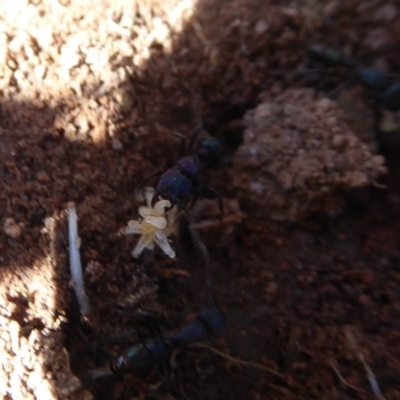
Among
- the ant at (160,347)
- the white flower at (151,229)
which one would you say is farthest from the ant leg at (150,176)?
the ant at (160,347)

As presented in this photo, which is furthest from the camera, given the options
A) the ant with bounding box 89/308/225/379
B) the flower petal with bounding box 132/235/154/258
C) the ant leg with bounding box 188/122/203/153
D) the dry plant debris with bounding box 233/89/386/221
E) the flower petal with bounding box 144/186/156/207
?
the ant leg with bounding box 188/122/203/153

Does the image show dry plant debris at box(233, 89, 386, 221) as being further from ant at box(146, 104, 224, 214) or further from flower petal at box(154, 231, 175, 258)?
flower petal at box(154, 231, 175, 258)

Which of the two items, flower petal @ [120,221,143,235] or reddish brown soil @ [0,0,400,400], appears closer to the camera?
reddish brown soil @ [0,0,400,400]

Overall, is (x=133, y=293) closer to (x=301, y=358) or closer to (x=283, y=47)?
(x=301, y=358)

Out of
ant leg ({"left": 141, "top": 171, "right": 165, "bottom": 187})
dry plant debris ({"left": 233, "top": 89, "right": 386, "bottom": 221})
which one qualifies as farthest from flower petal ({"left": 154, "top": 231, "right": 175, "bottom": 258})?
dry plant debris ({"left": 233, "top": 89, "right": 386, "bottom": 221})

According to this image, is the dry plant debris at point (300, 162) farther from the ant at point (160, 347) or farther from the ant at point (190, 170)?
the ant at point (160, 347)

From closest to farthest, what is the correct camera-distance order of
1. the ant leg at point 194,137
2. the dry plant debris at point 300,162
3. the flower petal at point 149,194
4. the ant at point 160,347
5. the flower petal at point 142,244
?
the ant at point 160,347
the flower petal at point 142,244
the flower petal at point 149,194
the dry plant debris at point 300,162
the ant leg at point 194,137

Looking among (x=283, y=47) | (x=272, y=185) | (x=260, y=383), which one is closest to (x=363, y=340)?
(x=260, y=383)
